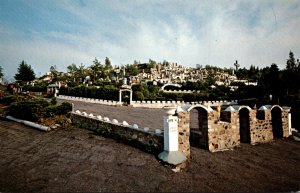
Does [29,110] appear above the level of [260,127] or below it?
above

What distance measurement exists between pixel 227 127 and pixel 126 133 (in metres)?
5.63

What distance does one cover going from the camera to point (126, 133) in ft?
39.2

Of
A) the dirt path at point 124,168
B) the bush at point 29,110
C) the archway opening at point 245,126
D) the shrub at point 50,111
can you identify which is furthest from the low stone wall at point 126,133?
the archway opening at point 245,126

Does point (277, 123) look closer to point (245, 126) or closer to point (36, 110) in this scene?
point (245, 126)

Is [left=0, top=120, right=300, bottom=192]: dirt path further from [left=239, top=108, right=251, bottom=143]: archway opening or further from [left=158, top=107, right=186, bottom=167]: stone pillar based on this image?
[left=239, top=108, right=251, bottom=143]: archway opening

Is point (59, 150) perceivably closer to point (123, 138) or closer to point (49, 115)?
point (123, 138)

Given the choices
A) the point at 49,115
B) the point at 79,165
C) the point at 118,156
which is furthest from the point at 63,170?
the point at 49,115

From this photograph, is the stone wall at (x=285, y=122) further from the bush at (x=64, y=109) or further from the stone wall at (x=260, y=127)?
the bush at (x=64, y=109)

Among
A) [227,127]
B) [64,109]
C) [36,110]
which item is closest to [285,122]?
[227,127]

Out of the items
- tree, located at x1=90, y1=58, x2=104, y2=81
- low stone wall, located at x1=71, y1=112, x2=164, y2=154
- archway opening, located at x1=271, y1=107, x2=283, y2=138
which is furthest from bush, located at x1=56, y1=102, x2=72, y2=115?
tree, located at x1=90, y1=58, x2=104, y2=81

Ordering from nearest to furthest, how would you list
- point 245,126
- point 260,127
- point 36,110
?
point 245,126, point 260,127, point 36,110

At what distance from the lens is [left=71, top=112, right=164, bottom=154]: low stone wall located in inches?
407

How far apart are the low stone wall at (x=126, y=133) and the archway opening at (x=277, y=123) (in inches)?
417

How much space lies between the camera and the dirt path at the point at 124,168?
25.5 feet
